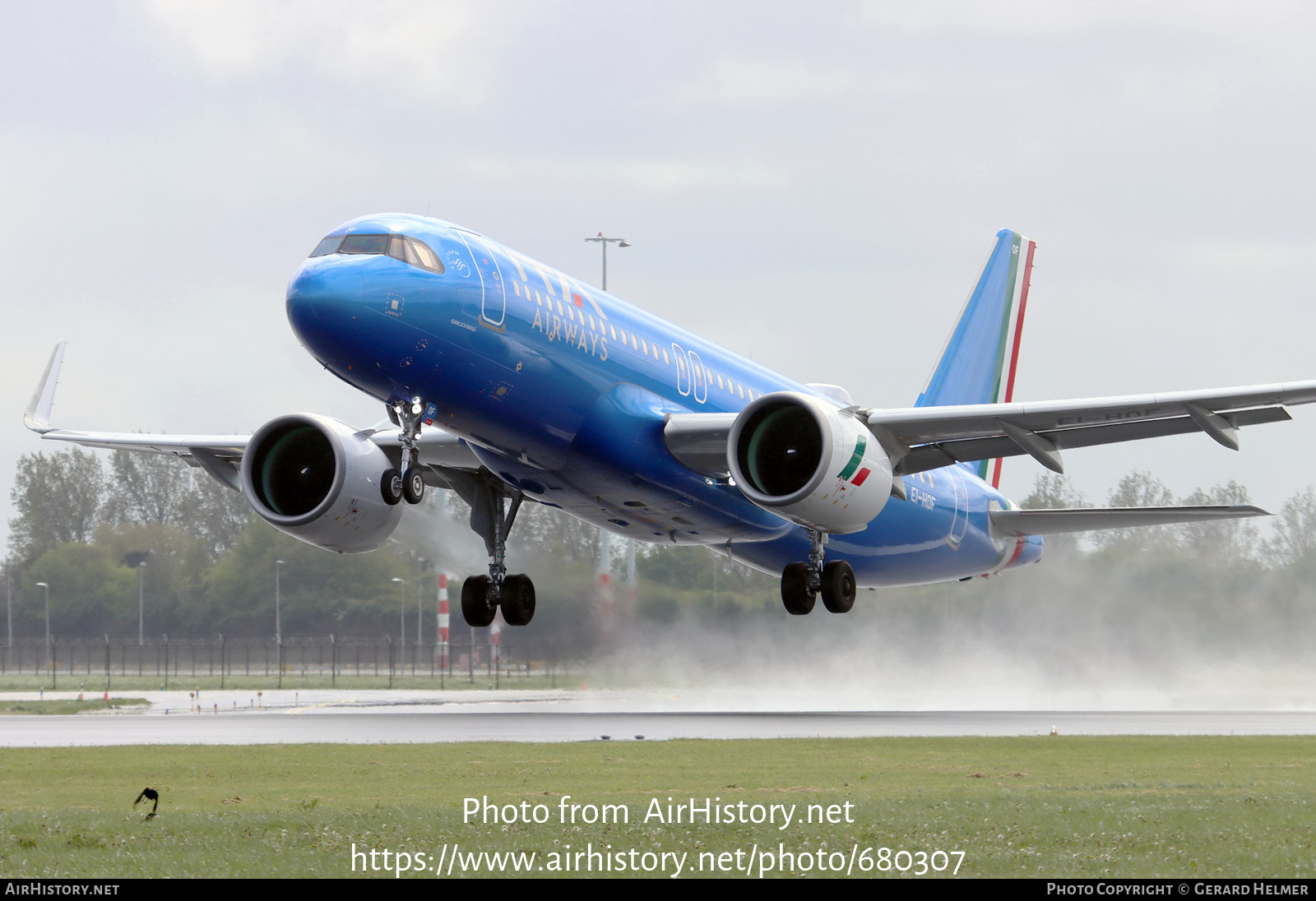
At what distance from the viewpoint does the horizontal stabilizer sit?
30.5 m

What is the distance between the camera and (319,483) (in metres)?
27.5

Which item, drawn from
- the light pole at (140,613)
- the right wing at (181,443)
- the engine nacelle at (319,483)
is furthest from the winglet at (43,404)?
the light pole at (140,613)

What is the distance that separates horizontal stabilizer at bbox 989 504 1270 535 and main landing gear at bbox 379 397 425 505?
572 inches

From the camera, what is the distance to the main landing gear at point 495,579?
28266 mm

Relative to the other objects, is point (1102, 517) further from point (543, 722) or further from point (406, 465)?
point (543, 722)

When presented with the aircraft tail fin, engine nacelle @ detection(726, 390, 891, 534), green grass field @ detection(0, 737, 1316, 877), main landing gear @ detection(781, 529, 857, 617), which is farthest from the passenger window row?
the aircraft tail fin

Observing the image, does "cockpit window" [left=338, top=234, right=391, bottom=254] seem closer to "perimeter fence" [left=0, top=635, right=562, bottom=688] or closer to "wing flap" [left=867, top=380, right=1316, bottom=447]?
"wing flap" [left=867, top=380, right=1316, bottom=447]

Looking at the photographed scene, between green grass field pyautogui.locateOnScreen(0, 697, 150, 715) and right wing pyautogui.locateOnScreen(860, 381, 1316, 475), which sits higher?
→ right wing pyautogui.locateOnScreen(860, 381, 1316, 475)

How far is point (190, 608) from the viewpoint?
76.4 m

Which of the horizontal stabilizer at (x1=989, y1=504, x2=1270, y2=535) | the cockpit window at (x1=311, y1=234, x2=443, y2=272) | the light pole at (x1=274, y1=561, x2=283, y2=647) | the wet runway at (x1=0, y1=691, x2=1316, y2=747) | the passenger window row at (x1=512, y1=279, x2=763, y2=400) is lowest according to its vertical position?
the wet runway at (x1=0, y1=691, x2=1316, y2=747)

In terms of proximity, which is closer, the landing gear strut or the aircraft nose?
the aircraft nose

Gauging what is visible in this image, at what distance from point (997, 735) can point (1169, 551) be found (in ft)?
49.4

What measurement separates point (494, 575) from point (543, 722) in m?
20.1
